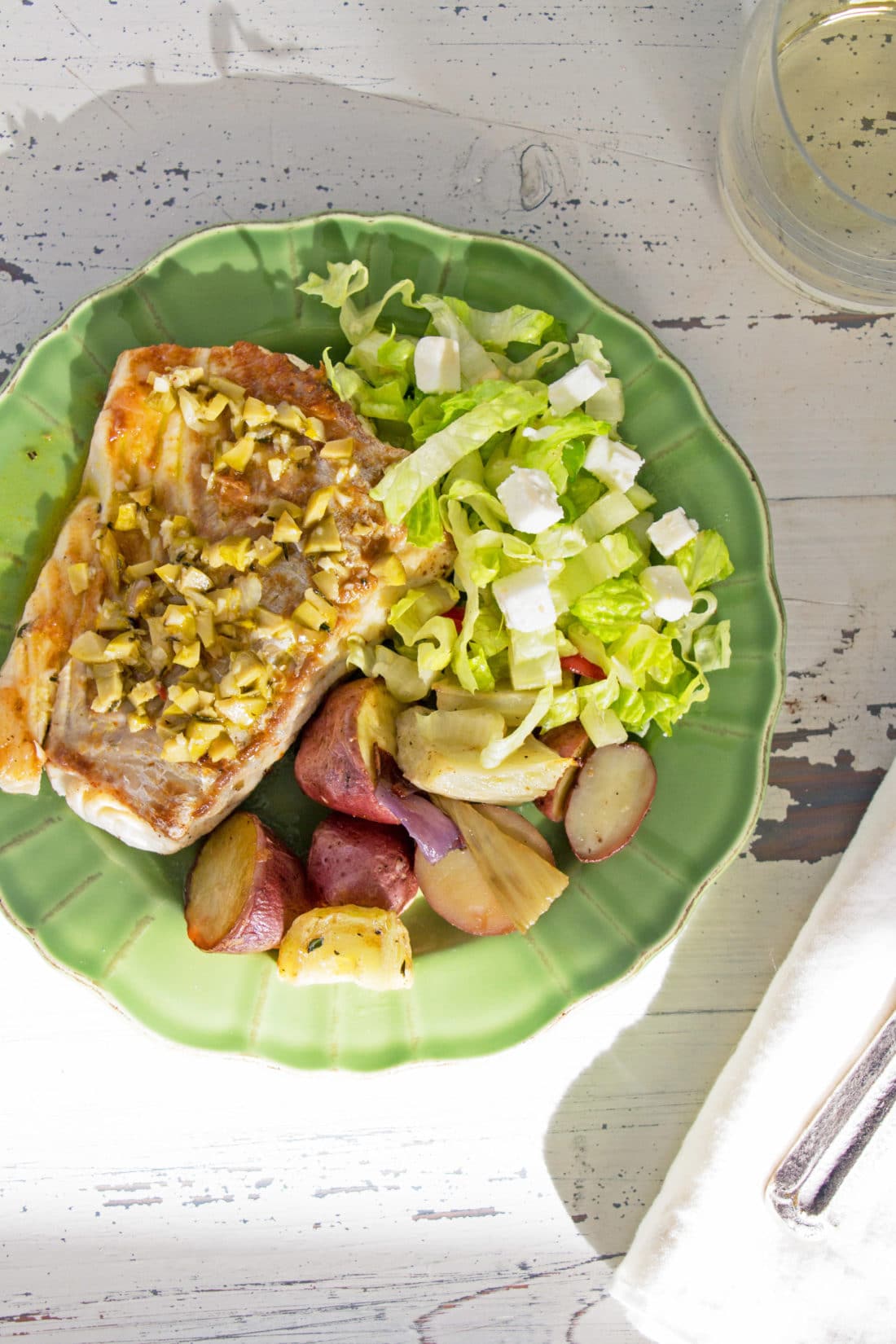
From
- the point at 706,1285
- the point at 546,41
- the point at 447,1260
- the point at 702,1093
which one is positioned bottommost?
the point at 447,1260

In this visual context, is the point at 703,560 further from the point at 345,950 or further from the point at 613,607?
the point at 345,950

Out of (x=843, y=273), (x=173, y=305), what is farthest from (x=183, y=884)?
(x=843, y=273)

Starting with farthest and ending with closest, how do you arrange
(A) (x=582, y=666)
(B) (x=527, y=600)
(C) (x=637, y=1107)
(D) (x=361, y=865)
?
(C) (x=637, y=1107) < (A) (x=582, y=666) < (D) (x=361, y=865) < (B) (x=527, y=600)

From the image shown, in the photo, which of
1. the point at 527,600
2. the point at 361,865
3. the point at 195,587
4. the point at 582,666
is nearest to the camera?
the point at 195,587

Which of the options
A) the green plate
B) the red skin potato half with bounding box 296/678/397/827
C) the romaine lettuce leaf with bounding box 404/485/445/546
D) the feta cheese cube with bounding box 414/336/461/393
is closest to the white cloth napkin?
the green plate

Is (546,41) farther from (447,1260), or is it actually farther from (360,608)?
(447,1260)

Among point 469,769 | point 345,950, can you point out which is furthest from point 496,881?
point 345,950
